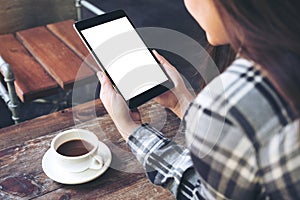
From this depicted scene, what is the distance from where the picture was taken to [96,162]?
0.85 meters

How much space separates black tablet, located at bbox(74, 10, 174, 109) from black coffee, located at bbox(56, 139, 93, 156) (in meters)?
0.12

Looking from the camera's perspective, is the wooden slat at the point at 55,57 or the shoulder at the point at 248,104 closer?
the shoulder at the point at 248,104

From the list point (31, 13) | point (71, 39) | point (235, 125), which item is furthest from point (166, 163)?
point (31, 13)

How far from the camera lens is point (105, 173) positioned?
86 centimetres

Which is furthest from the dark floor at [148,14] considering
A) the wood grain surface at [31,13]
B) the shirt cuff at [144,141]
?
the shirt cuff at [144,141]

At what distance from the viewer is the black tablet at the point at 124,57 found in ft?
2.78

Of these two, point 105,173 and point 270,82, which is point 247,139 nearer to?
point 270,82

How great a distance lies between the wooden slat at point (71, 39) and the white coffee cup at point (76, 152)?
0.71m

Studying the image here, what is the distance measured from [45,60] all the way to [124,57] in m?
0.79

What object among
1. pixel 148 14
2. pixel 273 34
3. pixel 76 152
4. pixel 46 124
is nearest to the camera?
pixel 273 34

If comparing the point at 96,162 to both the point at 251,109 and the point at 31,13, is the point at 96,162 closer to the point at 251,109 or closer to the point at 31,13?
the point at 251,109

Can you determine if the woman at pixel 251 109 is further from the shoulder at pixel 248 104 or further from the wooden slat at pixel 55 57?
the wooden slat at pixel 55 57

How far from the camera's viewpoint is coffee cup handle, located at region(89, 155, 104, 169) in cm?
84

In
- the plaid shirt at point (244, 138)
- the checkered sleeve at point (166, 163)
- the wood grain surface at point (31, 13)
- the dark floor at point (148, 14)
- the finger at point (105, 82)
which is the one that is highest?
the plaid shirt at point (244, 138)
